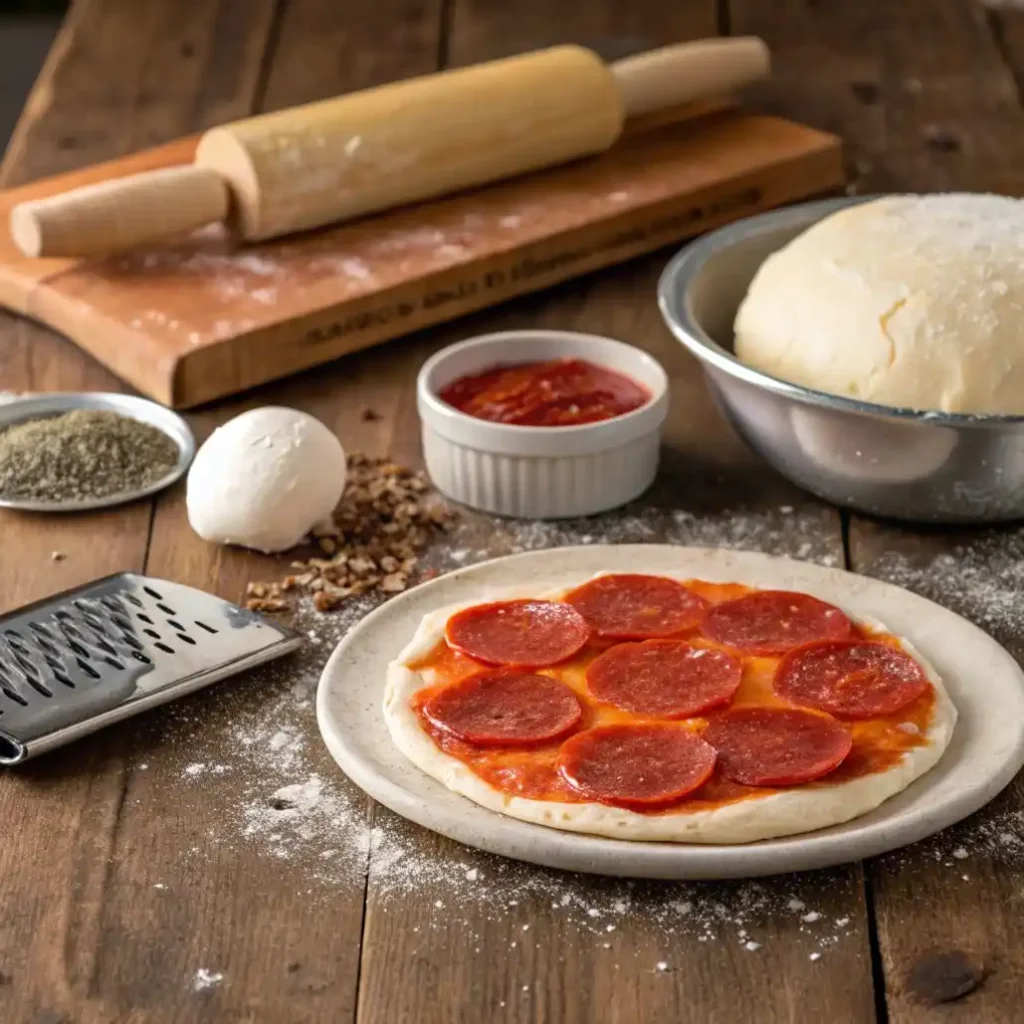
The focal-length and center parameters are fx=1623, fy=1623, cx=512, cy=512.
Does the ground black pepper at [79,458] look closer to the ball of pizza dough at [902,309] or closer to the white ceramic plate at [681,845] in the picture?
the white ceramic plate at [681,845]

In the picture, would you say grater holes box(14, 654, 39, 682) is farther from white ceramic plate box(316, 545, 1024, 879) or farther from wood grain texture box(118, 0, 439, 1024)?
white ceramic plate box(316, 545, 1024, 879)

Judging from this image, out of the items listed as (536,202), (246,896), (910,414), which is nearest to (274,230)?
(536,202)

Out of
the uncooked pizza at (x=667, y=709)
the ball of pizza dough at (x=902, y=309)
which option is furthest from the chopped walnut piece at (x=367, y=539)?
the ball of pizza dough at (x=902, y=309)

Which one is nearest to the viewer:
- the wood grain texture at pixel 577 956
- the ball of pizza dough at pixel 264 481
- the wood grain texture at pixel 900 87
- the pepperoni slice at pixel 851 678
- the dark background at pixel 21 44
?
the wood grain texture at pixel 577 956

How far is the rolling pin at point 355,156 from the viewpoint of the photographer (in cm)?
225

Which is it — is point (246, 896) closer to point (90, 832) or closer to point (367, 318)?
point (90, 832)

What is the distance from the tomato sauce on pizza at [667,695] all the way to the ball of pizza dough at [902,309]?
0.29 meters

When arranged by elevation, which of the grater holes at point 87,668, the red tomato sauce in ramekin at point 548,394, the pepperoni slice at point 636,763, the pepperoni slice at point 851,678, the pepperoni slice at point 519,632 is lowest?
the pepperoni slice at point 851,678

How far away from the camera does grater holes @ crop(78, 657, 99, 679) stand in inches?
58.1

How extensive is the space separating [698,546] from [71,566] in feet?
2.26

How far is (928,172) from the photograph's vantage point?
9.28ft

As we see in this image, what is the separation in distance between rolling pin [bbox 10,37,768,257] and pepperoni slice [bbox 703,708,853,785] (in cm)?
122

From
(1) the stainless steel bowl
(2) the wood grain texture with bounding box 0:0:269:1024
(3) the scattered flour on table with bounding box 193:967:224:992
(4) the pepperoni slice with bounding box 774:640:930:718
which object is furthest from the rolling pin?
(3) the scattered flour on table with bounding box 193:967:224:992

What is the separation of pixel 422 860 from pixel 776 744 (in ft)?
1.02
